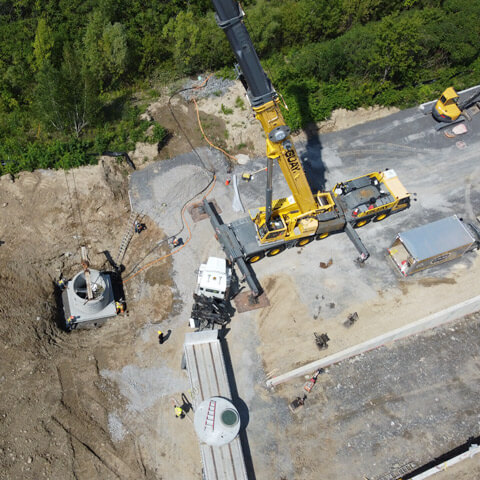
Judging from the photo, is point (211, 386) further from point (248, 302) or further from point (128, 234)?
point (128, 234)

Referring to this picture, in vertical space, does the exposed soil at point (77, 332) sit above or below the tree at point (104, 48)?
below

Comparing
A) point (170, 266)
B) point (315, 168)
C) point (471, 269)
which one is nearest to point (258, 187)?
point (315, 168)

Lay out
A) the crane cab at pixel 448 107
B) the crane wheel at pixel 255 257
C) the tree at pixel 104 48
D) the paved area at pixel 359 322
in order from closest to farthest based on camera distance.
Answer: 1. the paved area at pixel 359 322
2. the crane wheel at pixel 255 257
3. the crane cab at pixel 448 107
4. the tree at pixel 104 48

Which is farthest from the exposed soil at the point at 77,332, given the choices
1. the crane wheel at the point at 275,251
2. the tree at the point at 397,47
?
the tree at the point at 397,47

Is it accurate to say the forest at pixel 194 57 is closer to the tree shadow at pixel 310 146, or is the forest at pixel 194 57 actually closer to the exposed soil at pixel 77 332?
the tree shadow at pixel 310 146

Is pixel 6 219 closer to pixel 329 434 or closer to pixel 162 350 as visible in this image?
pixel 162 350

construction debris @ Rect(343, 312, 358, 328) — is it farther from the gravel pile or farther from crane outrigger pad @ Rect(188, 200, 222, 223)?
the gravel pile
